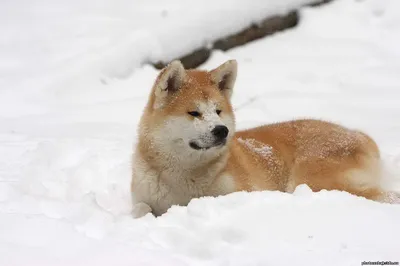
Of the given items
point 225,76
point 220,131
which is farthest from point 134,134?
point 220,131

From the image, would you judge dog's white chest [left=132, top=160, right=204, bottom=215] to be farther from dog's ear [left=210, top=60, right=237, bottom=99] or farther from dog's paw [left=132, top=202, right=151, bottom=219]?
dog's ear [left=210, top=60, right=237, bottom=99]

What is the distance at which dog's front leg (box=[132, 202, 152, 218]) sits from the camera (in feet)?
16.0

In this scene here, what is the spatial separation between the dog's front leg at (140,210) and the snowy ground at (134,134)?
106 millimetres

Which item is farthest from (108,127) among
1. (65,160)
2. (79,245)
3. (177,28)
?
(79,245)

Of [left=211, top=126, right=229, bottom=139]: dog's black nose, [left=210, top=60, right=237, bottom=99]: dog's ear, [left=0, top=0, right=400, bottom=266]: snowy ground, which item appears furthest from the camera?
[left=210, top=60, right=237, bottom=99]: dog's ear

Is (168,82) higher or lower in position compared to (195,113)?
higher

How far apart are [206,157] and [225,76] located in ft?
2.81

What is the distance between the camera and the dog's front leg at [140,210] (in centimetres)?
487

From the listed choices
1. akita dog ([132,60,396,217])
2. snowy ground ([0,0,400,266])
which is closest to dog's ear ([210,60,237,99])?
akita dog ([132,60,396,217])

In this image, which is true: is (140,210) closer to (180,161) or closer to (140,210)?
(140,210)

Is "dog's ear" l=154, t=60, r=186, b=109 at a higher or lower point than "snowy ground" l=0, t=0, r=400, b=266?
higher

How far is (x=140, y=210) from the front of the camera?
194 inches

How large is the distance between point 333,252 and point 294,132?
2.73m

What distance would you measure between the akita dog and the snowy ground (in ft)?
1.64
